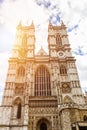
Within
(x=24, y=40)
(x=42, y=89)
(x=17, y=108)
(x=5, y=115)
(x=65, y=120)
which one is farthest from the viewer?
(x=24, y=40)

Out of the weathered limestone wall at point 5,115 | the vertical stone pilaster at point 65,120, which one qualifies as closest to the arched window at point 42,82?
the weathered limestone wall at point 5,115

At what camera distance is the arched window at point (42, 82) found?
2556 centimetres

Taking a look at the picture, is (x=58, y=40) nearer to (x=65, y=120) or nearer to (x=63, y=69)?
(x=63, y=69)

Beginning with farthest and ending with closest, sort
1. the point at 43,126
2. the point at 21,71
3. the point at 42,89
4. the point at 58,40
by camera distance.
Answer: the point at 58,40, the point at 21,71, the point at 42,89, the point at 43,126

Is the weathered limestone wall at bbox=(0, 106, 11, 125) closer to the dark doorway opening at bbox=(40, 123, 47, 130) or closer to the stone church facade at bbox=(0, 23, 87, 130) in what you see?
the stone church facade at bbox=(0, 23, 87, 130)

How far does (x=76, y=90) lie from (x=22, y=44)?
49.2 feet

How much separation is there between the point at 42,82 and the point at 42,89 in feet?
4.53

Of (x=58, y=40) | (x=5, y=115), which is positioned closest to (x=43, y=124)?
(x=5, y=115)

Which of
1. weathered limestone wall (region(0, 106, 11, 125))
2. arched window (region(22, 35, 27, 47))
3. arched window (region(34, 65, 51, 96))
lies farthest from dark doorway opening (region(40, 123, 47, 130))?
arched window (region(22, 35, 27, 47))

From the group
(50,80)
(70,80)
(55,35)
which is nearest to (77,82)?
(70,80)

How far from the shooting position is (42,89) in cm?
2597

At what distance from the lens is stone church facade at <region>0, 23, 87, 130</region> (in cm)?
2136

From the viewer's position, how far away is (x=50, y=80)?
88.2 ft

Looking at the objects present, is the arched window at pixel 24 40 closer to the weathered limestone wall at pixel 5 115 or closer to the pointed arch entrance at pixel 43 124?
the weathered limestone wall at pixel 5 115
